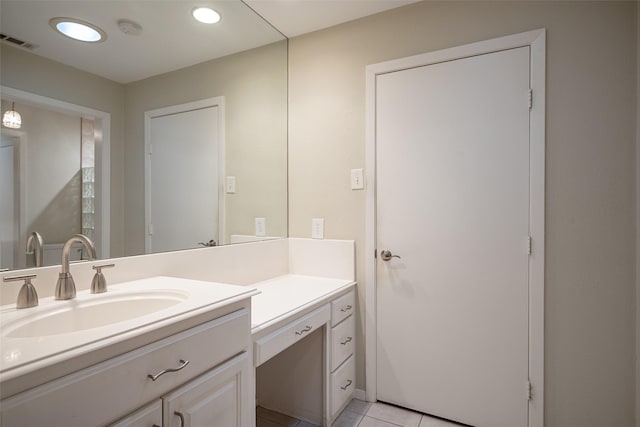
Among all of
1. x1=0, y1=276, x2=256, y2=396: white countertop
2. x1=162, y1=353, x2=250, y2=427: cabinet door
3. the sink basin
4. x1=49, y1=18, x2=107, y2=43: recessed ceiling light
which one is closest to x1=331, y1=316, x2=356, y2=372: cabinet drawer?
x1=162, y1=353, x2=250, y2=427: cabinet door

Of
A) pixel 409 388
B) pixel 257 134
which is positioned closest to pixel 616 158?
pixel 409 388

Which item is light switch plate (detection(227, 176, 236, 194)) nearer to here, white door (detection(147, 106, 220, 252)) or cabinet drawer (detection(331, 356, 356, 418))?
white door (detection(147, 106, 220, 252))

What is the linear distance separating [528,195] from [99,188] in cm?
196

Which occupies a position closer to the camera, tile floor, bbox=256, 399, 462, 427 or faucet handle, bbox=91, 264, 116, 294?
faucet handle, bbox=91, 264, 116, 294

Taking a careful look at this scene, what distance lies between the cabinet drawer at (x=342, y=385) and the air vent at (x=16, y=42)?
1.90 metres

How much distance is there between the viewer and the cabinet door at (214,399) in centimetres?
95

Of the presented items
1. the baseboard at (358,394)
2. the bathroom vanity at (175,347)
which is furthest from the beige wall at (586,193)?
the bathroom vanity at (175,347)

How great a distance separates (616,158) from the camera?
150cm

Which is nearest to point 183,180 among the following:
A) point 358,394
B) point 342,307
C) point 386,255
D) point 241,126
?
point 241,126

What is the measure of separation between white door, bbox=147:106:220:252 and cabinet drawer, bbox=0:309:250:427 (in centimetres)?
64

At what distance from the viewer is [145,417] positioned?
0.87 metres

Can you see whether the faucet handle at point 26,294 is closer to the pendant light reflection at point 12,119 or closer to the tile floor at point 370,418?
the pendant light reflection at point 12,119

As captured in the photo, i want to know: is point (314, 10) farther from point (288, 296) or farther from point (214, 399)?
point (214, 399)

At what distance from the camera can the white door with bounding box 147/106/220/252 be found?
60.4 inches
